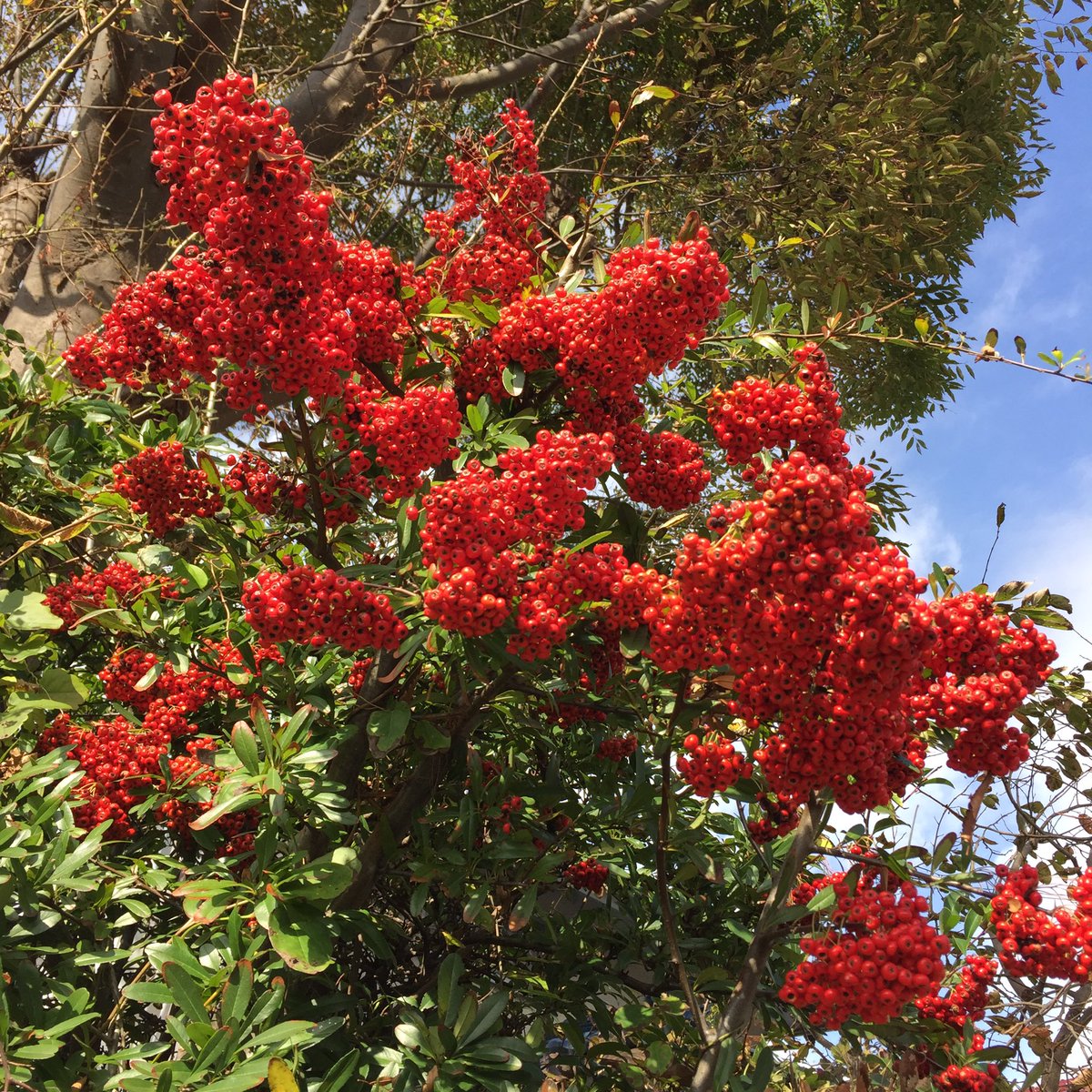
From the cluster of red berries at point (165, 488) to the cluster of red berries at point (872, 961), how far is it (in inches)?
74.5

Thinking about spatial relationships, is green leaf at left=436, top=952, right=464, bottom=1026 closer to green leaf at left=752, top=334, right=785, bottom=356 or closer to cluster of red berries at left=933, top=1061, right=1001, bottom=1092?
cluster of red berries at left=933, top=1061, right=1001, bottom=1092

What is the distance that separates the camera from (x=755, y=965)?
192 cm

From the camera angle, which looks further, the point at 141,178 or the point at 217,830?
the point at 141,178

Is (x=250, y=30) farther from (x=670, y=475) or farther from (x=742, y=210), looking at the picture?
(x=670, y=475)

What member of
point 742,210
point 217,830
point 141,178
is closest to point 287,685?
point 217,830

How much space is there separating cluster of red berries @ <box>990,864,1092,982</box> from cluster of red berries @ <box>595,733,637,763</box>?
104 centimetres

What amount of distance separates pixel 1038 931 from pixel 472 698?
1.42m

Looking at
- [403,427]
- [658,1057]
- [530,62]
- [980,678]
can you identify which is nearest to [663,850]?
[658,1057]

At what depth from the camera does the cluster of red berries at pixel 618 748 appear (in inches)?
108

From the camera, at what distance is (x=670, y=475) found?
2.39m

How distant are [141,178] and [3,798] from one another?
17.0 feet

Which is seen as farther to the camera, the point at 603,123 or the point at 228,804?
the point at 603,123

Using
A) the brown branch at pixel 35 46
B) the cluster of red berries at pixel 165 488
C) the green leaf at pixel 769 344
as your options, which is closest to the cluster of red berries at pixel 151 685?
the cluster of red berries at pixel 165 488

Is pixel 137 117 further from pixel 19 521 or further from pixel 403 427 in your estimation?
pixel 403 427
